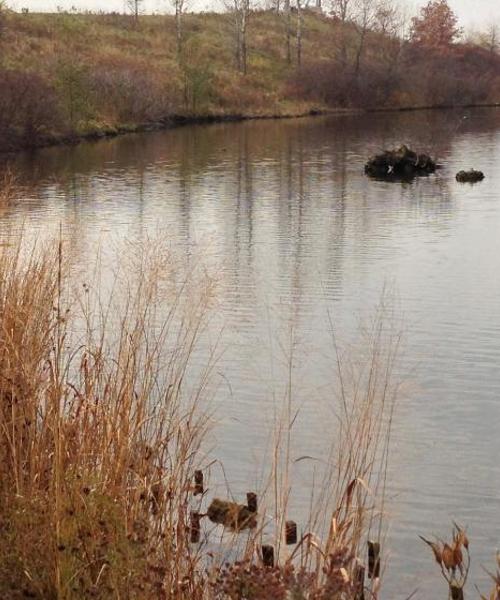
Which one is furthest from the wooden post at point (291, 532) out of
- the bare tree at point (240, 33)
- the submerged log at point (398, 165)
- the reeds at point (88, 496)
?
the bare tree at point (240, 33)

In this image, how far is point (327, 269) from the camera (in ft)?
53.8

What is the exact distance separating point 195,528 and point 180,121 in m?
47.1

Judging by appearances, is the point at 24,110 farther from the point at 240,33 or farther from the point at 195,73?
the point at 240,33

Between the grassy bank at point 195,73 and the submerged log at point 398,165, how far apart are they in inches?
521

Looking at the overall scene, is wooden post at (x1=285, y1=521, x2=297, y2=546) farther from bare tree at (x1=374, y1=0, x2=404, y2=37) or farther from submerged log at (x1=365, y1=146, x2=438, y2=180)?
bare tree at (x1=374, y1=0, x2=404, y2=37)

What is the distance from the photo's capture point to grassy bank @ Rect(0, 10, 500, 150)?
139ft

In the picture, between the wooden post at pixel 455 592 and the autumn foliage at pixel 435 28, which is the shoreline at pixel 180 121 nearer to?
the autumn foliage at pixel 435 28

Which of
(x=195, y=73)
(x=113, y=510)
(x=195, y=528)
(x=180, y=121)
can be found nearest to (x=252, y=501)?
(x=195, y=528)

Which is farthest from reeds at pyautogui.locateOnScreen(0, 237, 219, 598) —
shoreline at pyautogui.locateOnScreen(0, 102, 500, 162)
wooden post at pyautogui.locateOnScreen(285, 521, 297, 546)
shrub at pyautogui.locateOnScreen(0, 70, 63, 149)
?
shrub at pyautogui.locateOnScreen(0, 70, 63, 149)

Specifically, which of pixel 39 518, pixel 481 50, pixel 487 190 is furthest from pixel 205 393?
pixel 481 50

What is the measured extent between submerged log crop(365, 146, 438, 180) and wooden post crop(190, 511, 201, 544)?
23825mm

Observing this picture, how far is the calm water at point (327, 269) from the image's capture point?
28.0 ft

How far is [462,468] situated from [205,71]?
1892 inches

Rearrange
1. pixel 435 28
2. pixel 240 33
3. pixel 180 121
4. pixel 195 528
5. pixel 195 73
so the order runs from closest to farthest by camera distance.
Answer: pixel 195 528, pixel 180 121, pixel 195 73, pixel 240 33, pixel 435 28
